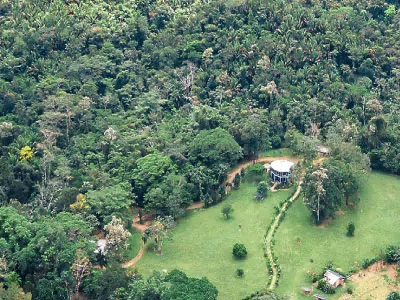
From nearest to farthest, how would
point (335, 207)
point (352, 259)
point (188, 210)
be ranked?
point (352, 259) → point (335, 207) → point (188, 210)

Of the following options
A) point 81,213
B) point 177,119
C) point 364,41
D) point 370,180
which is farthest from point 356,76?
point 81,213

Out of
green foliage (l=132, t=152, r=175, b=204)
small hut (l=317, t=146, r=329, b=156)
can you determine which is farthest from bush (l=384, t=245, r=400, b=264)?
green foliage (l=132, t=152, r=175, b=204)

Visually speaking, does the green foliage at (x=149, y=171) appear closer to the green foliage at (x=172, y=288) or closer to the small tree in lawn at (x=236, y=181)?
the small tree in lawn at (x=236, y=181)

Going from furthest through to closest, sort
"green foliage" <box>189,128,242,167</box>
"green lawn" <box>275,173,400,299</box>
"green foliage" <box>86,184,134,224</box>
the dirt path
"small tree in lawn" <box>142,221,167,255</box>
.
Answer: "green foliage" <box>189,128,242,167</box> < "green foliage" <box>86,184,134,224</box> < "small tree in lawn" <box>142,221,167,255</box> < "green lawn" <box>275,173,400,299</box> < the dirt path

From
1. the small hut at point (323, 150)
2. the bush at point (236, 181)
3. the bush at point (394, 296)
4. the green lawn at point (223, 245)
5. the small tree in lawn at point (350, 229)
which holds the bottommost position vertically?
the green lawn at point (223, 245)

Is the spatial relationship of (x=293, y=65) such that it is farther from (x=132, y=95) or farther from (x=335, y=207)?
(x=335, y=207)

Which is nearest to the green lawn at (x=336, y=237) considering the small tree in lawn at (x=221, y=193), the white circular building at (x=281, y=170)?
the white circular building at (x=281, y=170)

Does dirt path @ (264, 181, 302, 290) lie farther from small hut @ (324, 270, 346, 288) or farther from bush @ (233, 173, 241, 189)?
bush @ (233, 173, 241, 189)
